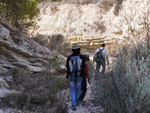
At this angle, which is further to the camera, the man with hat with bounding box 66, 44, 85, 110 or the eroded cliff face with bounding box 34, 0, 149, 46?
the eroded cliff face with bounding box 34, 0, 149, 46

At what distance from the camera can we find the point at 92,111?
3.65 m

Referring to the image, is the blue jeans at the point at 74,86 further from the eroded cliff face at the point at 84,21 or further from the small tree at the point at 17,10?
the eroded cliff face at the point at 84,21

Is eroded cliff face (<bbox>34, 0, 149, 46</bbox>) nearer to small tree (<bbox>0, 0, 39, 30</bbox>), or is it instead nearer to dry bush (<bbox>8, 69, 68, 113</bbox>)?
small tree (<bbox>0, 0, 39, 30</bbox>)

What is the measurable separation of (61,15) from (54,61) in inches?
413

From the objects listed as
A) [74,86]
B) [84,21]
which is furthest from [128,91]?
[84,21]

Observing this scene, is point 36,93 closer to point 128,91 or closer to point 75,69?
point 75,69

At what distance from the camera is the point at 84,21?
15453 mm

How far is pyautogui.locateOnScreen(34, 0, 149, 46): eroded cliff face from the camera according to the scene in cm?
1367

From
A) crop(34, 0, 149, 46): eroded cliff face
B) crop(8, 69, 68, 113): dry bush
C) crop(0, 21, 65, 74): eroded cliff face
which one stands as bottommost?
crop(8, 69, 68, 113): dry bush

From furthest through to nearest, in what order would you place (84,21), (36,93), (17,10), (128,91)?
(84,21), (17,10), (36,93), (128,91)

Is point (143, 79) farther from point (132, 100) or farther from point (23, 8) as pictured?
point (23, 8)

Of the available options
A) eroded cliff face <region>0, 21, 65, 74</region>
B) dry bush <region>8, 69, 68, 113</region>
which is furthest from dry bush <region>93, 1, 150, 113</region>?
eroded cliff face <region>0, 21, 65, 74</region>

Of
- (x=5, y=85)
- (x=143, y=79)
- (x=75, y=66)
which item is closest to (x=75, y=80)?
(x=75, y=66)

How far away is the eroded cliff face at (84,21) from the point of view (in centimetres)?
1367
